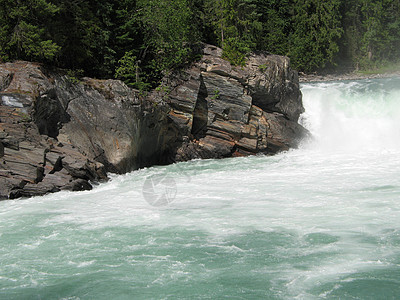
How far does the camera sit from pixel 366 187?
15664mm

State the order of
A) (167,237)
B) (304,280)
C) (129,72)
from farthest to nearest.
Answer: (129,72)
(167,237)
(304,280)

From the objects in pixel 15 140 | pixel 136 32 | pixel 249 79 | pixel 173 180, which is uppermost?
pixel 136 32

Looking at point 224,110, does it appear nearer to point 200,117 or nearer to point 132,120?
point 200,117

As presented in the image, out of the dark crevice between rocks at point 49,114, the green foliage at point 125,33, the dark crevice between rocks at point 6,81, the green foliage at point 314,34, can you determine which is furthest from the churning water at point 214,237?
the green foliage at point 314,34

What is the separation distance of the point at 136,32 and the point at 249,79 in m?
7.06

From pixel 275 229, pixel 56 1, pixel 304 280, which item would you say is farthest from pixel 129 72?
pixel 304 280

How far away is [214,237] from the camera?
11.3 meters

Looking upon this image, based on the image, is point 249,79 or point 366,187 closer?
point 366,187

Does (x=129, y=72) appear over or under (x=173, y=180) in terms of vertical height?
over

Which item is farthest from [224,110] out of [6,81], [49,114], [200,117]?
[6,81]

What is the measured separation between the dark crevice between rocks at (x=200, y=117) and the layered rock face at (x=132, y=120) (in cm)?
5

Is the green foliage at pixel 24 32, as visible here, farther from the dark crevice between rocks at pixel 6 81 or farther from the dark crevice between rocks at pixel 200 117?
the dark crevice between rocks at pixel 200 117

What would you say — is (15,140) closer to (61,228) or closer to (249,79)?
(61,228)

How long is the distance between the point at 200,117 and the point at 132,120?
16.2ft
